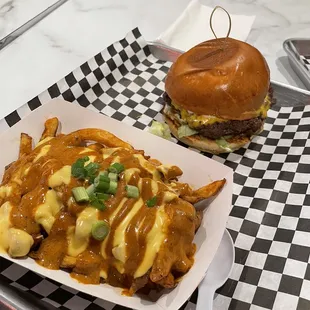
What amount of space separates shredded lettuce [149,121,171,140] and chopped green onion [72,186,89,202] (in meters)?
1.13

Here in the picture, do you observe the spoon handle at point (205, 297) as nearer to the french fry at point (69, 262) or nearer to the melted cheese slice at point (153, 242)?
the melted cheese slice at point (153, 242)

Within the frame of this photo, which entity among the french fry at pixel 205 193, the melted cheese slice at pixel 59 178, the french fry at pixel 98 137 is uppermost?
the melted cheese slice at pixel 59 178

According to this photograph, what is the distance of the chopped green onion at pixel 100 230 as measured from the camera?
1717 mm

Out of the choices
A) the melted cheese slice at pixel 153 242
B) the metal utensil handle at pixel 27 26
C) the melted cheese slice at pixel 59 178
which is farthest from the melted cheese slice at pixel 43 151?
the metal utensil handle at pixel 27 26

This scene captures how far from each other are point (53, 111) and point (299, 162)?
4.29 ft

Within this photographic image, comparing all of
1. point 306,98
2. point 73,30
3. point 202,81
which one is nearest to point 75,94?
point 202,81

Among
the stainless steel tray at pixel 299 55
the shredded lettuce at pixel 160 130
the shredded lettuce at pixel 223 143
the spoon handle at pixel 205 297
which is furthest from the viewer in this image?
the stainless steel tray at pixel 299 55

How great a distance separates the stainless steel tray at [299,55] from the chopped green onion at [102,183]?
1826 mm

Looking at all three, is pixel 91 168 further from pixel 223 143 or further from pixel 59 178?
pixel 223 143

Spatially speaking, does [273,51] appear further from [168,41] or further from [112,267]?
[112,267]

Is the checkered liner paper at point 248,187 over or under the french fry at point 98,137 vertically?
under

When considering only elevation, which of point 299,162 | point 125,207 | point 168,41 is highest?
point 125,207

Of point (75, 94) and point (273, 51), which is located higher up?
point (75, 94)

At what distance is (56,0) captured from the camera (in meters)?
4.20
